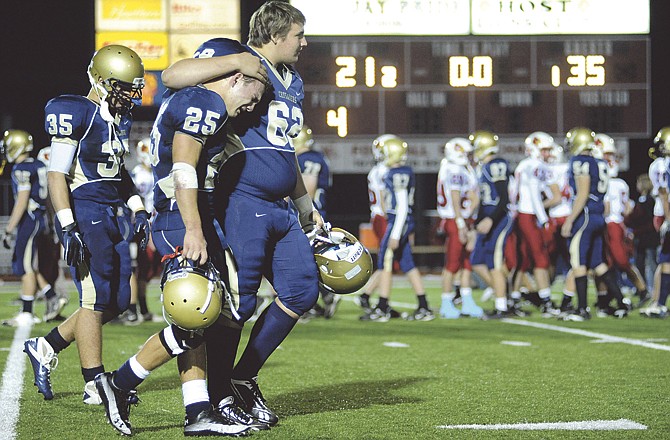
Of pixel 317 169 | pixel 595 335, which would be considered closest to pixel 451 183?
Answer: pixel 317 169

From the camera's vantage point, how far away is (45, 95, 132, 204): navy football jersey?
515cm

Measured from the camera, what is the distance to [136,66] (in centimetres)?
521

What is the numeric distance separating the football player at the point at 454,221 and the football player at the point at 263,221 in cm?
613

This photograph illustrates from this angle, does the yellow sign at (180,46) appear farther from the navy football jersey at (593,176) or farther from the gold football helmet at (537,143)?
the navy football jersey at (593,176)

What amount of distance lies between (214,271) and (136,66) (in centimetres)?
143

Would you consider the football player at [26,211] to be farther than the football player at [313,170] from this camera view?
No

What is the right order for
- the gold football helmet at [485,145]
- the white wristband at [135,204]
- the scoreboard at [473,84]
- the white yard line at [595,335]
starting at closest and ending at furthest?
the white wristband at [135,204] < the white yard line at [595,335] < the gold football helmet at [485,145] < the scoreboard at [473,84]

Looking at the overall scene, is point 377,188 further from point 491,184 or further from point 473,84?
point 473,84

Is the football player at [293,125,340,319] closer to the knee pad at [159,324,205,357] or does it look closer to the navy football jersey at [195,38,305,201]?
the navy football jersey at [195,38,305,201]

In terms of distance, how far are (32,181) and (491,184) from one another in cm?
412

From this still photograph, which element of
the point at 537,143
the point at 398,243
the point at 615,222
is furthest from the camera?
the point at 615,222

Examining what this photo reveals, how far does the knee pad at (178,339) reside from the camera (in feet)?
14.0

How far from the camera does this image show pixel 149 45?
17.6 metres

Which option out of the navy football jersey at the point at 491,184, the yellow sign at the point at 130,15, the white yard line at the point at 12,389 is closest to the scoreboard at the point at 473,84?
the yellow sign at the point at 130,15
